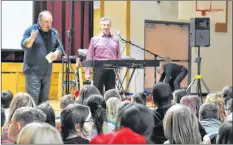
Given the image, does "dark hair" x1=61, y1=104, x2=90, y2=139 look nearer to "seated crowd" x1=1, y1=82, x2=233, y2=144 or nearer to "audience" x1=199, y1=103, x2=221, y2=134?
"seated crowd" x1=1, y1=82, x2=233, y2=144

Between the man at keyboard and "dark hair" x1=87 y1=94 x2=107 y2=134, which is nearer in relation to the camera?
"dark hair" x1=87 y1=94 x2=107 y2=134

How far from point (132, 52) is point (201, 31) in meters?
3.16

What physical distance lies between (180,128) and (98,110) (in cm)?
93

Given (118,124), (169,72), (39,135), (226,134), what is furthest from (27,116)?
(169,72)

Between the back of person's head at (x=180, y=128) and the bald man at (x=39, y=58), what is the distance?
2230mm

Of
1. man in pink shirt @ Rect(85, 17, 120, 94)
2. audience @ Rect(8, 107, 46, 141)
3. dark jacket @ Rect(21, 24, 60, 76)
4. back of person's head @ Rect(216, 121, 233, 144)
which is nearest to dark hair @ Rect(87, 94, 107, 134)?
audience @ Rect(8, 107, 46, 141)

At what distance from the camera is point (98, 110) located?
3004 mm

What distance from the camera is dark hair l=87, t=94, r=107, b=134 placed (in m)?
2.92

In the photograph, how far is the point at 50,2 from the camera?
8.73 m

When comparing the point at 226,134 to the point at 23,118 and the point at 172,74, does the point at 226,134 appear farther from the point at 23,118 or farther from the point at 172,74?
the point at 172,74

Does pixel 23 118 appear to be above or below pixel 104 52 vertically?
below

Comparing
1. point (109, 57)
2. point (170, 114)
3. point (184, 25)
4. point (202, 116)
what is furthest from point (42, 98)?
point (184, 25)

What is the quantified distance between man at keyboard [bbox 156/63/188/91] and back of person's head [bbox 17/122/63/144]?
7.01 meters

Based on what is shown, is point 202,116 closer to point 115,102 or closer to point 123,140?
point 115,102
